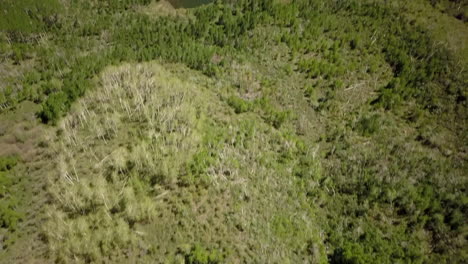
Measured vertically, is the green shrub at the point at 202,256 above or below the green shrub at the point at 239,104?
below

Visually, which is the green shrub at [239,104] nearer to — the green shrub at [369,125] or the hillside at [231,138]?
the hillside at [231,138]

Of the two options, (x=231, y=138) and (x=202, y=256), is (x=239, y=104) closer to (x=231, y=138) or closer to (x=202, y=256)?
(x=231, y=138)

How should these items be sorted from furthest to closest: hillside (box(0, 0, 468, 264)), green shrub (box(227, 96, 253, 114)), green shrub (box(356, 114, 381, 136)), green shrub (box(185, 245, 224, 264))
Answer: green shrub (box(227, 96, 253, 114)) → green shrub (box(356, 114, 381, 136)) → hillside (box(0, 0, 468, 264)) → green shrub (box(185, 245, 224, 264))

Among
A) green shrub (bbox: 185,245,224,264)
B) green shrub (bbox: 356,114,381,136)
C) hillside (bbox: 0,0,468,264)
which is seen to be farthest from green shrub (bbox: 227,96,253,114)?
green shrub (bbox: 185,245,224,264)

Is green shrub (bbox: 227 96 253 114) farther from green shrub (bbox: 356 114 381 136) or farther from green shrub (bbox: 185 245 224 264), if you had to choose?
green shrub (bbox: 185 245 224 264)

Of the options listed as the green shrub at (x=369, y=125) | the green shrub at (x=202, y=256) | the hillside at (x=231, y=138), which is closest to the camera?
the green shrub at (x=202, y=256)

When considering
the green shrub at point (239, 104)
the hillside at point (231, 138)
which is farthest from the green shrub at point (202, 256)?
the green shrub at point (239, 104)

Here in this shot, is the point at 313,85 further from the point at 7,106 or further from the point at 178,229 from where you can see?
the point at 7,106

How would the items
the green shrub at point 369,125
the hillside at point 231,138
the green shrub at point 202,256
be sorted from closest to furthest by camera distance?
the green shrub at point 202,256 → the hillside at point 231,138 → the green shrub at point 369,125
